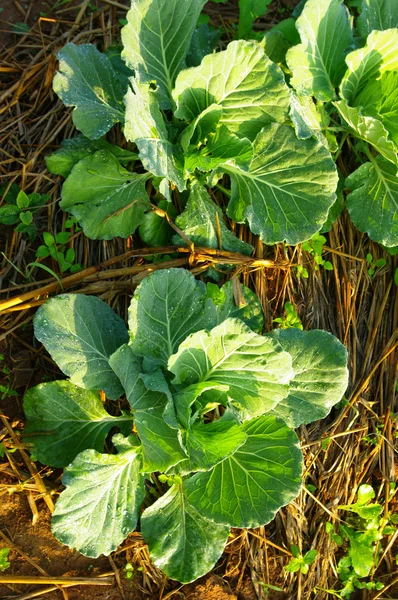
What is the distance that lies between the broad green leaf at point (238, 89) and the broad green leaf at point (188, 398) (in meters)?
0.95

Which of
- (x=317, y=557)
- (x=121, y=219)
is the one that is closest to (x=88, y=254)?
(x=121, y=219)

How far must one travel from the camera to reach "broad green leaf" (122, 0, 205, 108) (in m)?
2.05

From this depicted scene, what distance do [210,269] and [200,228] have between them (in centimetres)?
16

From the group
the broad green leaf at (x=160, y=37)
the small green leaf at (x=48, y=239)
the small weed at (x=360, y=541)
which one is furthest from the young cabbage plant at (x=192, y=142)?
the small weed at (x=360, y=541)

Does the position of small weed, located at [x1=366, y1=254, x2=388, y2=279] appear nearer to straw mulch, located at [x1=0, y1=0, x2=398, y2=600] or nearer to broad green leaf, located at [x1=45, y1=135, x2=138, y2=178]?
straw mulch, located at [x1=0, y1=0, x2=398, y2=600]

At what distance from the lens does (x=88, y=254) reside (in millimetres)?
2229

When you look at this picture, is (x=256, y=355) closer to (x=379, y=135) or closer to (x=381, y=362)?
(x=381, y=362)

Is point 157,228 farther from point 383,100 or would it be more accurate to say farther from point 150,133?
point 383,100

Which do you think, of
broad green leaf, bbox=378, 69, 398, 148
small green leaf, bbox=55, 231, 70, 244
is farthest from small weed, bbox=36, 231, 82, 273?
broad green leaf, bbox=378, 69, 398, 148

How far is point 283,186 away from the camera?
2229 millimetres

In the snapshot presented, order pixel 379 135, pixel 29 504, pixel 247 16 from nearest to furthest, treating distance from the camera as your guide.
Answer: pixel 29 504, pixel 379 135, pixel 247 16

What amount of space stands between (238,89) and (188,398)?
1093 millimetres

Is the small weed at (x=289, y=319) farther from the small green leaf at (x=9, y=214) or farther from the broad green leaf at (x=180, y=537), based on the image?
the small green leaf at (x=9, y=214)

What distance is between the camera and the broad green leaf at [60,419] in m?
2.00
